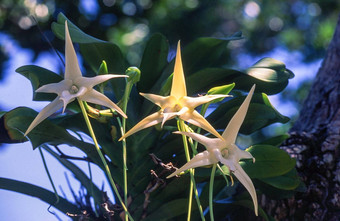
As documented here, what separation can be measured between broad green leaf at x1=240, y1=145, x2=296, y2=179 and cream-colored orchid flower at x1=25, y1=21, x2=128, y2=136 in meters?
0.32

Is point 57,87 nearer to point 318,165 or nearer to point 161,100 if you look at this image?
point 161,100

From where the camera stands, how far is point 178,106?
66cm

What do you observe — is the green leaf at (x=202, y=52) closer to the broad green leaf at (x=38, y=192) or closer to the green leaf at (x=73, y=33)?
the green leaf at (x=73, y=33)

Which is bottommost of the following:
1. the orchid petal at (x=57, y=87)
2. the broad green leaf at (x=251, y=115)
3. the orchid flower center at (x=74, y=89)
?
the broad green leaf at (x=251, y=115)

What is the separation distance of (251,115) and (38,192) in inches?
18.6

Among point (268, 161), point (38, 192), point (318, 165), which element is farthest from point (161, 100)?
point (318, 165)

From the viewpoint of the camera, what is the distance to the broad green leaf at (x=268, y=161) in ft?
2.71

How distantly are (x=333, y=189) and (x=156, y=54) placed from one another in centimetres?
51

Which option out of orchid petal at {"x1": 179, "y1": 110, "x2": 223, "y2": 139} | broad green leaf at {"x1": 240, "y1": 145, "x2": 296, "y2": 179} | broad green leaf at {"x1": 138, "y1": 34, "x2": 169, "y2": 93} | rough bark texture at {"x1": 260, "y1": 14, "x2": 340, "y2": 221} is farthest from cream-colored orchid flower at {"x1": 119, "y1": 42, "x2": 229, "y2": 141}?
rough bark texture at {"x1": 260, "y1": 14, "x2": 340, "y2": 221}

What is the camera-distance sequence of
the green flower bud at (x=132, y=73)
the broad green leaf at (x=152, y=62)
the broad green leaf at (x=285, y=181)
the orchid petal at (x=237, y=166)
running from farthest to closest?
the broad green leaf at (x=152, y=62), the broad green leaf at (x=285, y=181), the green flower bud at (x=132, y=73), the orchid petal at (x=237, y=166)

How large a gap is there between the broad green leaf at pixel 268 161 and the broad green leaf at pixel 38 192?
373mm

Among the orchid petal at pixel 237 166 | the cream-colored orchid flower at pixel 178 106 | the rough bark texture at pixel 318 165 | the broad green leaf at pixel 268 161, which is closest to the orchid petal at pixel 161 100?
the cream-colored orchid flower at pixel 178 106

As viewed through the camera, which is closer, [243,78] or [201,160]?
[201,160]

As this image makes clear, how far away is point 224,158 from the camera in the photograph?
2.11 ft
